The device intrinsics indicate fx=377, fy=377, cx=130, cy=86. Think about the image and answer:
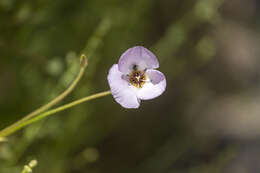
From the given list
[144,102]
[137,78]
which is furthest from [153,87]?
[144,102]

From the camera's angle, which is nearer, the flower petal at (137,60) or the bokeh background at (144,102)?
the flower petal at (137,60)

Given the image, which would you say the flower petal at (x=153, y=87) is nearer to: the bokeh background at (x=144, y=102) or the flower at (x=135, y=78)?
the flower at (x=135, y=78)

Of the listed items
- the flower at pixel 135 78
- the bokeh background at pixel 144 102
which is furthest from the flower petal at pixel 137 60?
the bokeh background at pixel 144 102

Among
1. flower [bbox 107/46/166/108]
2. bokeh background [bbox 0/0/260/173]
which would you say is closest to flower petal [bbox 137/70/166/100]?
flower [bbox 107/46/166/108]

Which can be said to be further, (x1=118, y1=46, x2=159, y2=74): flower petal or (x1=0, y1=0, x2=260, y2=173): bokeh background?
(x1=0, y1=0, x2=260, y2=173): bokeh background

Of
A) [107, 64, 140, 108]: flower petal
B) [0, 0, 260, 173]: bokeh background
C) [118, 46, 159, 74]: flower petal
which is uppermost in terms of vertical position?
[0, 0, 260, 173]: bokeh background

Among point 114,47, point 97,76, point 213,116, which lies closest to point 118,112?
point 97,76

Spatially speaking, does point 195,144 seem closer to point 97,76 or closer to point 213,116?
point 213,116

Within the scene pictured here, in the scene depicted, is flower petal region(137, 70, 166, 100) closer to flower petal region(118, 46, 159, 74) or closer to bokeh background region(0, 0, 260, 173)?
flower petal region(118, 46, 159, 74)
